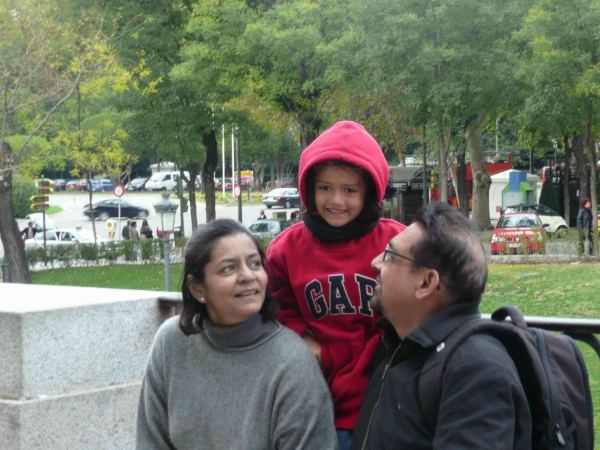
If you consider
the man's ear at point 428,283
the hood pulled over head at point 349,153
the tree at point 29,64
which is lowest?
the man's ear at point 428,283

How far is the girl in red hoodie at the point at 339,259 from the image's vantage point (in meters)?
3.00

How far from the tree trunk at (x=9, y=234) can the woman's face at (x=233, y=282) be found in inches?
943

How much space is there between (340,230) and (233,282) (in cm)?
35

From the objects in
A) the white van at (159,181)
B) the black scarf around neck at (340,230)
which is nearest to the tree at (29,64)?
the black scarf around neck at (340,230)

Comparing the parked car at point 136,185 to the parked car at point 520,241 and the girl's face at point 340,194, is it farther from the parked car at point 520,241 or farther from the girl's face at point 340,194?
the girl's face at point 340,194

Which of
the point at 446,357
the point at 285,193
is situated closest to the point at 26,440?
the point at 446,357

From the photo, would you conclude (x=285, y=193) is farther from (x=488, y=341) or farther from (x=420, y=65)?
(x=488, y=341)

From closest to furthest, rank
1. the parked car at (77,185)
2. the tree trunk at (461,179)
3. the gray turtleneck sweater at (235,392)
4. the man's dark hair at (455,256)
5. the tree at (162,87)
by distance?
the man's dark hair at (455,256) < the gray turtleneck sweater at (235,392) < the tree at (162,87) < the tree trunk at (461,179) < the parked car at (77,185)

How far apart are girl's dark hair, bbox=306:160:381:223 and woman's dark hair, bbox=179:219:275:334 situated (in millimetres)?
220

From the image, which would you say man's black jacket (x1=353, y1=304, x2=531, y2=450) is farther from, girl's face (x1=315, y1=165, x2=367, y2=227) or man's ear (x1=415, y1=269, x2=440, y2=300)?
girl's face (x1=315, y1=165, x2=367, y2=227)

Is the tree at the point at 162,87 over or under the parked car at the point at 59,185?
over

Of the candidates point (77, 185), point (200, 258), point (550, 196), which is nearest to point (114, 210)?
point (550, 196)

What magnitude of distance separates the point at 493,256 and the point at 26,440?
72.9ft

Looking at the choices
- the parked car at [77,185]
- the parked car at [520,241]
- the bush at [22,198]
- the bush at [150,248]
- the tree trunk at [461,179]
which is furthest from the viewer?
the parked car at [77,185]
